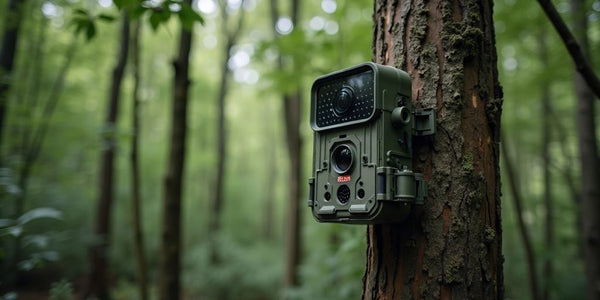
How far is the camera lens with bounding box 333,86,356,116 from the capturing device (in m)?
1.30

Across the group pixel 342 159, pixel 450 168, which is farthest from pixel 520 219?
pixel 342 159

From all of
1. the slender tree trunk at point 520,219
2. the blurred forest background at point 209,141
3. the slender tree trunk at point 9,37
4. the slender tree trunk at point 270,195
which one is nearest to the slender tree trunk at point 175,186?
the blurred forest background at point 209,141

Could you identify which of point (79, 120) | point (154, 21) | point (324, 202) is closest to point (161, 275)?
point (154, 21)

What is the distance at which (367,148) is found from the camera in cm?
122

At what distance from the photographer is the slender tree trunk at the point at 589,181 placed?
3.51 metres

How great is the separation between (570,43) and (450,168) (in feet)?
2.71

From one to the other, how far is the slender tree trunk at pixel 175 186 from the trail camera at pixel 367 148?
2.20 meters

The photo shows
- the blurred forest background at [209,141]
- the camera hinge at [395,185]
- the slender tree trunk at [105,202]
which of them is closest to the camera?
the camera hinge at [395,185]

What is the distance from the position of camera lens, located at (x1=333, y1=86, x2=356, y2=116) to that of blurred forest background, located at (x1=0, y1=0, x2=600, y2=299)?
3.35 feet

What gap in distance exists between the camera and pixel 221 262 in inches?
396

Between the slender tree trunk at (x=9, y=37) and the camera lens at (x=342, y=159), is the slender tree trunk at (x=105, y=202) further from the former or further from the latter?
the camera lens at (x=342, y=159)

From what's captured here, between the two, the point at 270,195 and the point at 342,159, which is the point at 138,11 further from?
the point at 270,195

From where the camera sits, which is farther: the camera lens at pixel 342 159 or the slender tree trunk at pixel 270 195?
the slender tree trunk at pixel 270 195

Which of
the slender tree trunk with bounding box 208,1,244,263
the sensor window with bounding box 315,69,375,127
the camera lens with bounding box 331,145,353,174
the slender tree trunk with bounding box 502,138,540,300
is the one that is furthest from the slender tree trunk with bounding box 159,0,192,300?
the slender tree trunk with bounding box 208,1,244,263
